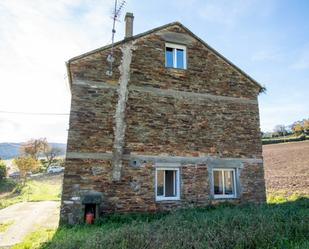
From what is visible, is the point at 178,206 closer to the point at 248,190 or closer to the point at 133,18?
the point at 248,190

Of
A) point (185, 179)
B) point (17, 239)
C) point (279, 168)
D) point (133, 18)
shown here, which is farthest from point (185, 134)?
point (279, 168)

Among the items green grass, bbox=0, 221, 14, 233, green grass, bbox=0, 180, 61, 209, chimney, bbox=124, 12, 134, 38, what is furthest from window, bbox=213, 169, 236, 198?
green grass, bbox=0, 180, 61, 209

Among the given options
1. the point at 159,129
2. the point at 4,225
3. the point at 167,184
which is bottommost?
the point at 4,225

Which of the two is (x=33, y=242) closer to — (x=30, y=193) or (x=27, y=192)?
(x=30, y=193)

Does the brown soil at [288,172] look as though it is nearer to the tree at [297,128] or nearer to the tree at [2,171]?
the tree at [297,128]

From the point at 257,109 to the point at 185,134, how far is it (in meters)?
4.41

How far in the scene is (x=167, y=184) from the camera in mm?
11031

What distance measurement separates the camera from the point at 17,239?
28.7ft

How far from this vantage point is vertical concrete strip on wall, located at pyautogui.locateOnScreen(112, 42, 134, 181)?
33.1 feet

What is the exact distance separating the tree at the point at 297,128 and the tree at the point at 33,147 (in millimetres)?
47199

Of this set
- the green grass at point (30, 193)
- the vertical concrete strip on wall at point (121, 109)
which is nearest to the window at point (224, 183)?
the vertical concrete strip on wall at point (121, 109)

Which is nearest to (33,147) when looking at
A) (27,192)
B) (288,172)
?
(27,192)

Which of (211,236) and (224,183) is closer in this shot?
(211,236)

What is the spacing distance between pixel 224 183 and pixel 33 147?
4331cm
